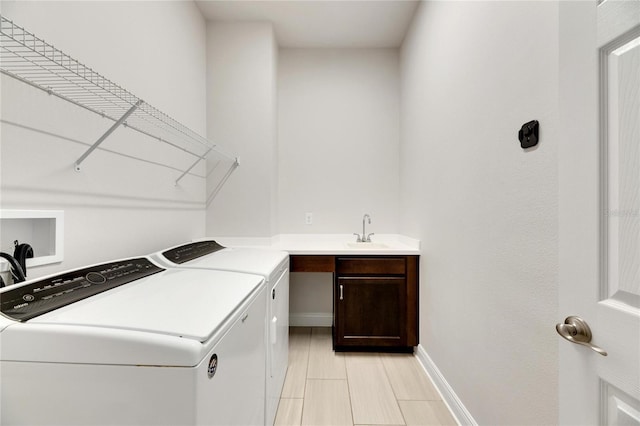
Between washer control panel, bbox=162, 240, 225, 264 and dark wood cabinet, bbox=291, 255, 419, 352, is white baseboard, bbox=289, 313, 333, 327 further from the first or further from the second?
washer control panel, bbox=162, 240, 225, 264

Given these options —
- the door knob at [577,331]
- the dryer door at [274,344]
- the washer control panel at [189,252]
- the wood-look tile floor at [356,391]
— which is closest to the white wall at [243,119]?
the washer control panel at [189,252]

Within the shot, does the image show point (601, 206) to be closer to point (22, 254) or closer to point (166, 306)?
point (166, 306)

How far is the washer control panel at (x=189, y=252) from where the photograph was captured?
1.48 meters

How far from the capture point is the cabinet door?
7.18 feet

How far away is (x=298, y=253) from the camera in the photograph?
2197mm

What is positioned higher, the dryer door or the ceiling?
the ceiling

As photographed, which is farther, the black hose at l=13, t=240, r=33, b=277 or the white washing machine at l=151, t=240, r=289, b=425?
the white washing machine at l=151, t=240, r=289, b=425

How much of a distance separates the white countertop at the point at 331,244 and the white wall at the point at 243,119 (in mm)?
85

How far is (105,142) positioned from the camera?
130cm

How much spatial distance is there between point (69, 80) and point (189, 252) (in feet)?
3.31

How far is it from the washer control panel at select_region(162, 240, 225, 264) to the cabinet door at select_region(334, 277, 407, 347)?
0.99 meters

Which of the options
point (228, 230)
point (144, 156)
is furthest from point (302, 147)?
point (144, 156)

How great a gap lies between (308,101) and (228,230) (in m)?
1.49

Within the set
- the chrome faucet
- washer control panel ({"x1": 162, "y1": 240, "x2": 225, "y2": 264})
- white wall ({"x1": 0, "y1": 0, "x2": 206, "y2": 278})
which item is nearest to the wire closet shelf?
white wall ({"x1": 0, "y1": 0, "x2": 206, "y2": 278})
